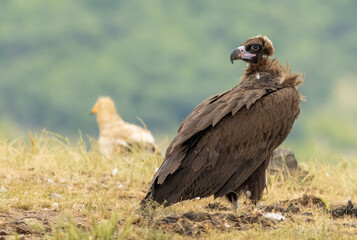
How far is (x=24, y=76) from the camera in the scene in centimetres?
10219

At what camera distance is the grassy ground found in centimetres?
496

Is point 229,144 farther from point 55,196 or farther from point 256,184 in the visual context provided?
point 55,196

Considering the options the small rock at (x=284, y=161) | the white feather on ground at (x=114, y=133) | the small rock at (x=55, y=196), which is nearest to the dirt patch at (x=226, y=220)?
the small rock at (x=55, y=196)

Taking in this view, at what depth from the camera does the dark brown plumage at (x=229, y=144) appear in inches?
248

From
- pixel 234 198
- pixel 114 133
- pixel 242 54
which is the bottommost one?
pixel 234 198

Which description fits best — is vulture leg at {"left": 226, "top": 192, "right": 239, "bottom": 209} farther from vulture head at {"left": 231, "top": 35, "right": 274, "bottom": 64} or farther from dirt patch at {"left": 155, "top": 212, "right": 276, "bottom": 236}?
vulture head at {"left": 231, "top": 35, "right": 274, "bottom": 64}

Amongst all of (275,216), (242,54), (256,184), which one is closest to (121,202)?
(256,184)

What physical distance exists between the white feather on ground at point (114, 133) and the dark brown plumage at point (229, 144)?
447cm

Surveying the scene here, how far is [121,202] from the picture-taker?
691cm

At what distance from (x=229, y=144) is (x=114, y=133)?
20.5 ft

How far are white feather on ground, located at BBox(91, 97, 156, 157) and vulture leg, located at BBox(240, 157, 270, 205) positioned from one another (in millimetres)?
4442

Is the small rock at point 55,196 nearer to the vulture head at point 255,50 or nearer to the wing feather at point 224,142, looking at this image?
the wing feather at point 224,142

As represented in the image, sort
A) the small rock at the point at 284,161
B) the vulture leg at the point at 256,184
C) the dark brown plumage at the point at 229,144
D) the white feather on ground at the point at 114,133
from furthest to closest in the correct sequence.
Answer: the white feather on ground at the point at 114,133
the small rock at the point at 284,161
the vulture leg at the point at 256,184
the dark brown plumage at the point at 229,144

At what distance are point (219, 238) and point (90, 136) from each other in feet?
17.4
